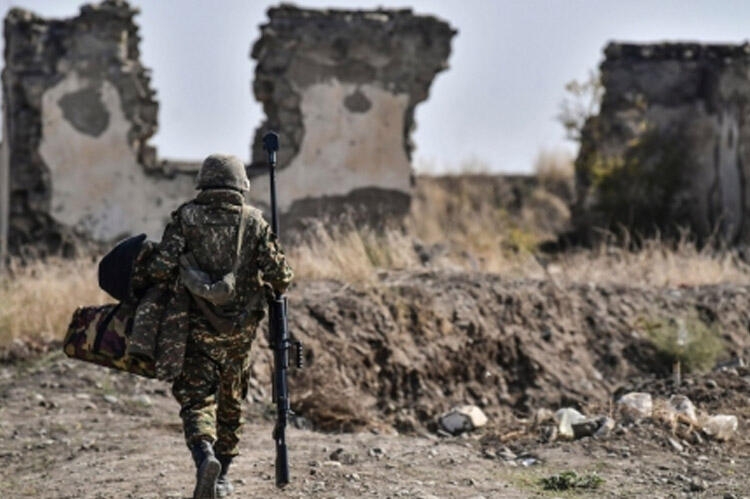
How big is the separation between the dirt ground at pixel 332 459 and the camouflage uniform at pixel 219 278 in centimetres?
50

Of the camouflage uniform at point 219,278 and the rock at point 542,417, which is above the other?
the camouflage uniform at point 219,278

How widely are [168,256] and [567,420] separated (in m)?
3.45

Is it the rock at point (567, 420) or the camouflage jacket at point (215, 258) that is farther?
the rock at point (567, 420)

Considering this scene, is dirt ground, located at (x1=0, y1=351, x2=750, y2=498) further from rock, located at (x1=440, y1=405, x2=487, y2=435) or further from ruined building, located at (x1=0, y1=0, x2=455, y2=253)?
ruined building, located at (x1=0, y1=0, x2=455, y2=253)

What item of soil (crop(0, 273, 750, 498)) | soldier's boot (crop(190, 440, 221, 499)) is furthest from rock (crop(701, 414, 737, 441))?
soldier's boot (crop(190, 440, 221, 499))

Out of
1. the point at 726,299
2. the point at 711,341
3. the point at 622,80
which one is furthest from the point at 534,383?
the point at 622,80

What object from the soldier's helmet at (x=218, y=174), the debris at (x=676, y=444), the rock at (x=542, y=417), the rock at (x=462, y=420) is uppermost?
the soldier's helmet at (x=218, y=174)

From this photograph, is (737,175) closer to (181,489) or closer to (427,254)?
(427,254)

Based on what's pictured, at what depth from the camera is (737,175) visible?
1933 centimetres

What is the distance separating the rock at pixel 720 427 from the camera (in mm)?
8898

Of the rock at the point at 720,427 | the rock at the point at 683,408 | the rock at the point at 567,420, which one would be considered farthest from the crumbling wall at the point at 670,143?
the rock at the point at 720,427

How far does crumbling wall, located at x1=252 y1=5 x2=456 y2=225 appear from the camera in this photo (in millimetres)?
17719

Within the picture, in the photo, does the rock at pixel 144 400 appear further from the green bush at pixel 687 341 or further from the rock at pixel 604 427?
the green bush at pixel 687 341

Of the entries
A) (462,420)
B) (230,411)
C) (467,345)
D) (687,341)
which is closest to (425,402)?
(467,345)
